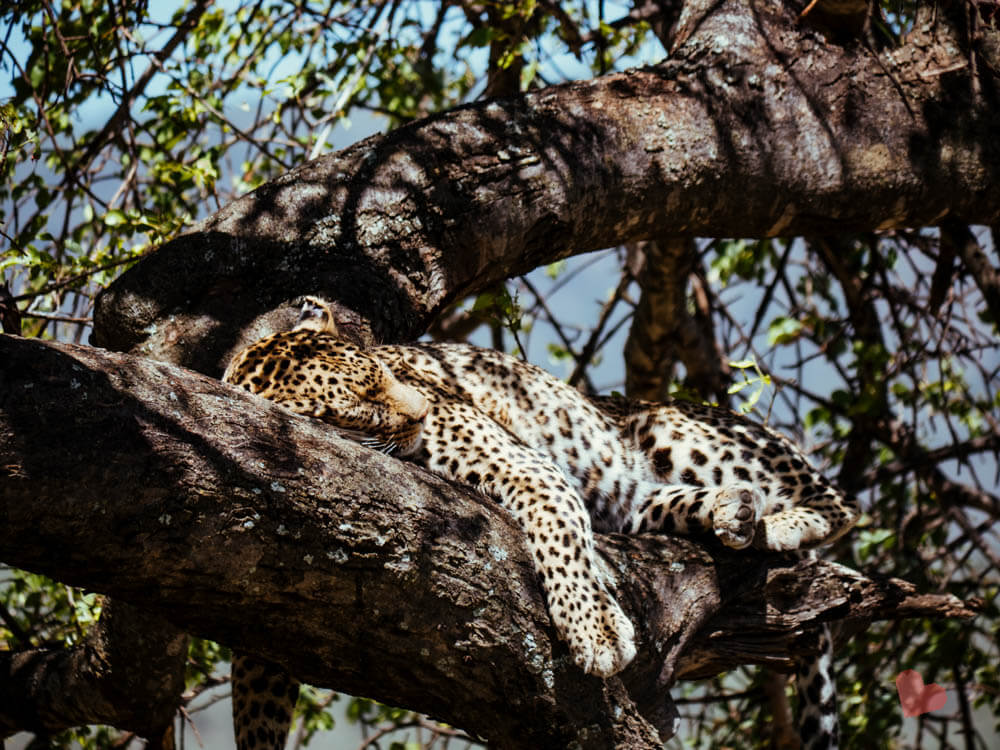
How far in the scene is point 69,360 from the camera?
2.43 m

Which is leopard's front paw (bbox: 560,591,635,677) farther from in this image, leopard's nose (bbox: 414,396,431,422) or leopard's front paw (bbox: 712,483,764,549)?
leopard's nose (bbox: 414,396,431,422)

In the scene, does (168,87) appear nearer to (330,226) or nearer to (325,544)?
(330,226)

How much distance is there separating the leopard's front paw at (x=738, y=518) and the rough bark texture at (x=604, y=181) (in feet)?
3.79

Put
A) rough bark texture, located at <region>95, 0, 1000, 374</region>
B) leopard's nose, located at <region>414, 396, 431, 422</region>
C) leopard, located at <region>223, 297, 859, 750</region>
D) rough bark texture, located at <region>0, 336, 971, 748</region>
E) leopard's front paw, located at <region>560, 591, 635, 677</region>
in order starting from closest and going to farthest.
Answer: rough bark texture, located at <region>0, 336, 971, 748</region> < leopard's front paw, located at <region>560, 591, 635, 677</region> < leopard, located at <region>223, 297, 859, 750</region> < leopard's nose, located at <region>414, 396, 431, 422</region> < rough bark texture, located at <region>95, 0, 1000, 374</region>

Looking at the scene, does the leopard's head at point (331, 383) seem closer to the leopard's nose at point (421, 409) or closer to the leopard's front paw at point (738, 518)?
the leopard's nose at point (421, 409)

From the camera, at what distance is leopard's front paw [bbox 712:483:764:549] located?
3.80 metres

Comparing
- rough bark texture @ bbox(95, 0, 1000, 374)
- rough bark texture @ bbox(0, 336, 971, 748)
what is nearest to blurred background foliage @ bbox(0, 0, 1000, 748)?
rough bark texture @ bbox(95, 0, 1000, 374)

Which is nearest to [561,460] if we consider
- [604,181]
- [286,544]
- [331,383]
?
[604,181]

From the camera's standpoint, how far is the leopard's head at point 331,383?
3504 mm

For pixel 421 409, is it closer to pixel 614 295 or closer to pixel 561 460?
pixel 561 460

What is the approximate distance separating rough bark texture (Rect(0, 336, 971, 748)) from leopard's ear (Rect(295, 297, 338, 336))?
3.39ft

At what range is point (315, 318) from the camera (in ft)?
12.6

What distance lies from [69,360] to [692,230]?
2.75m

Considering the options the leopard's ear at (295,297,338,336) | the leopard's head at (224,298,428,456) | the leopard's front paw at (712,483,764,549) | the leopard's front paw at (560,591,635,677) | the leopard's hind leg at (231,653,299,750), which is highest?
the leopard's ear at (295,297,338,336)
